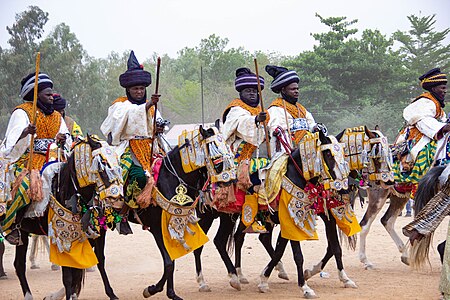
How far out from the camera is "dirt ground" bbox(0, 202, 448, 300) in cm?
937

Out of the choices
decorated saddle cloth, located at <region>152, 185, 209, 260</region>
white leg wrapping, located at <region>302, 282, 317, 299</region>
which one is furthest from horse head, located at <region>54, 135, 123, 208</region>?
white leg wrapping, located at <region>302, 282, 317, 299</region>

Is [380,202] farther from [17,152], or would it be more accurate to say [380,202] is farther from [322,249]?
[17,152]

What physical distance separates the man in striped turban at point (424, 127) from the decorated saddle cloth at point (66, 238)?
202 inches

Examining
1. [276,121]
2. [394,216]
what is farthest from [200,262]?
[394,216]

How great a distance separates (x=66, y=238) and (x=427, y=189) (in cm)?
424

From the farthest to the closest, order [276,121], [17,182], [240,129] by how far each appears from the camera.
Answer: [276,121], [240,129], [17,182]

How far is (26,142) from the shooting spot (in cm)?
877

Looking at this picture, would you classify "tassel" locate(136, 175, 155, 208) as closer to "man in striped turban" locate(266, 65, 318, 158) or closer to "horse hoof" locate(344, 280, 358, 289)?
"man in striped turban" locate(266, 65, 318, 158)

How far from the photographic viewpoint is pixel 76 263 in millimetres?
8164

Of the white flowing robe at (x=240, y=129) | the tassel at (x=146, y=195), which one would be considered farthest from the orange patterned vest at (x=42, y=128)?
the white flowing robe at (x=240, y=129)

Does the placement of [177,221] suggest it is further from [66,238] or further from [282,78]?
[282,78]

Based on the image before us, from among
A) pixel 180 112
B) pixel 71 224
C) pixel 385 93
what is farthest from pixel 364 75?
pixel 71 224

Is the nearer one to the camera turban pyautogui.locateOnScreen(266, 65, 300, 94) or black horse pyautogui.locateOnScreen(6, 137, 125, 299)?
black horse pyautogui.locateOnScreen(6, 137, 125, 299)

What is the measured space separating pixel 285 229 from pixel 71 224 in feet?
8.82
